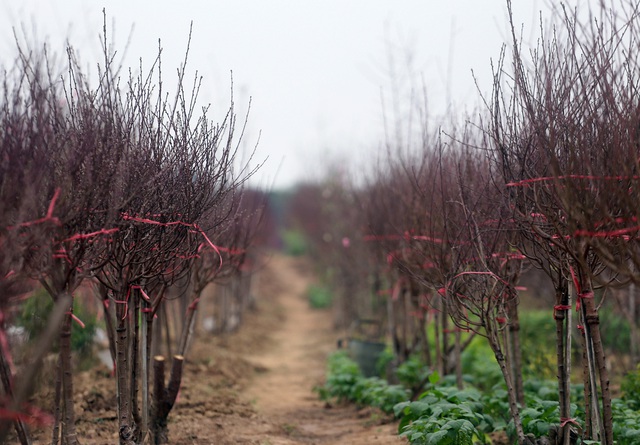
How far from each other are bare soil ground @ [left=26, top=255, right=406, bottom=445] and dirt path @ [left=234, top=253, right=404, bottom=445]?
1 centimetres

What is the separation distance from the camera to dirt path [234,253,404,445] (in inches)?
234

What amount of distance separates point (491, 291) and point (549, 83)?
1365mm

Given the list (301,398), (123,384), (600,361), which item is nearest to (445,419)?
(600,361)

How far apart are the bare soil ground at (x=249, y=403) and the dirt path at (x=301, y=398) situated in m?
0.01

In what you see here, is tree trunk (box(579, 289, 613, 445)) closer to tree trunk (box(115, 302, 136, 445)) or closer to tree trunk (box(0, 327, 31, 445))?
tree trunk (box(115, 302, 136, 445))

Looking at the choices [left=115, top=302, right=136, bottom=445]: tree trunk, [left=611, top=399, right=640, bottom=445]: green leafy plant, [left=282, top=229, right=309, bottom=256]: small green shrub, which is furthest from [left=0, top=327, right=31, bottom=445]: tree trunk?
[left=282, top=229, right=309, bottom=256]: small green shrub

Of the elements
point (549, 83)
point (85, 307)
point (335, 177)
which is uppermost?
point (335, 177)

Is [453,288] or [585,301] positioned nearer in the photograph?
[585,301]

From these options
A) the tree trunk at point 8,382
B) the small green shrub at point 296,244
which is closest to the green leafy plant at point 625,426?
the tree trunk at point 8,382

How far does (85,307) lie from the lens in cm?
844

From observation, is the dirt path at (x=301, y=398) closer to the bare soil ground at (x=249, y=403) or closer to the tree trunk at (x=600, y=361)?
the bare soil ground at (x=249, y=403)

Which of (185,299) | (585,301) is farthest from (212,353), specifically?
(585,301)

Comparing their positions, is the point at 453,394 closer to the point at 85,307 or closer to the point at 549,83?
the point at 549,83

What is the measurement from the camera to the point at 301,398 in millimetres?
8359
